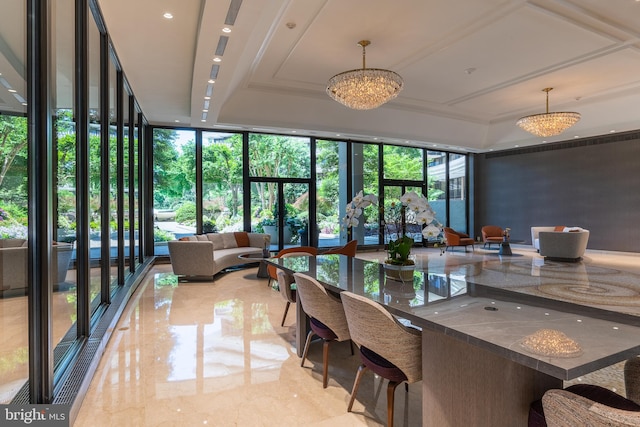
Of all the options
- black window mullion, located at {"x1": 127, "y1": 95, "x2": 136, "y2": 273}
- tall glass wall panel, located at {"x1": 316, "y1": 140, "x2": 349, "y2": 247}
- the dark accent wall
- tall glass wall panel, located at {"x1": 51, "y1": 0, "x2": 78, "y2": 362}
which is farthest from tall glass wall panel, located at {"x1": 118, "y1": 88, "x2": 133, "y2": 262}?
the dark accent wall

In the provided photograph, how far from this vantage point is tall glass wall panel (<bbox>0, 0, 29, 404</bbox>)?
200cm

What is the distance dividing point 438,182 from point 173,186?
8920 mm

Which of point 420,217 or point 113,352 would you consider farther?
point 113,352

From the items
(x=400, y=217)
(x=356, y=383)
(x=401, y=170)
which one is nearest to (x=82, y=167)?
(x=400, y=217)

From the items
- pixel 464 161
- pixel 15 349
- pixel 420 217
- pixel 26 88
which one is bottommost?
pixel 15 349

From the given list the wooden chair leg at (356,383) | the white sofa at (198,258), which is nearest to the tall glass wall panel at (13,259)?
the wooden chair leg at (356,383)

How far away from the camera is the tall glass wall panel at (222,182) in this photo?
9445 mm

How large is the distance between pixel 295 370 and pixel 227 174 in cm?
726

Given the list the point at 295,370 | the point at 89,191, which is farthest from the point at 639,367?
the point at 89,191

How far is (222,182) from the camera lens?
9.56m

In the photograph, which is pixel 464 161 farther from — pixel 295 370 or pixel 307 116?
pixel 295 370

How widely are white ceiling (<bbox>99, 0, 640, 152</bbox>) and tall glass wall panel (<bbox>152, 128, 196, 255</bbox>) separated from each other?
0.47 m

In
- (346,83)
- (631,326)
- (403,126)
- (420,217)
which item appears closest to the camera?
(631,326)

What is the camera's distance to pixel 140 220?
7.88m
